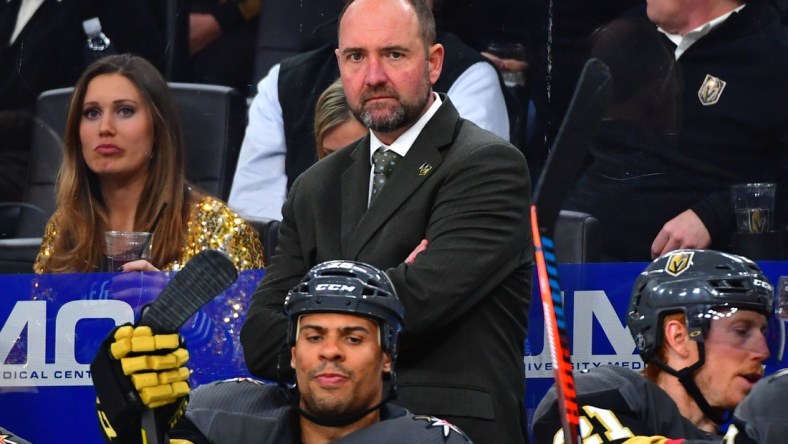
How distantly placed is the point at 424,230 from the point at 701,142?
1.55m

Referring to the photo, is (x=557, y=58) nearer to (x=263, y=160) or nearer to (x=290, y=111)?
(x=290, y=111)

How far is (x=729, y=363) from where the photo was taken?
3930 millimetres

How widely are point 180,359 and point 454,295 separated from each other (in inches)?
32.9

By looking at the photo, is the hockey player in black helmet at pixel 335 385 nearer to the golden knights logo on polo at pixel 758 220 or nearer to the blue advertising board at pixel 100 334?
the blue advertising board at pixel 100 334

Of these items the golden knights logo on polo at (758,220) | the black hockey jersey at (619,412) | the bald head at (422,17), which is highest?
the bald head at (422,17)

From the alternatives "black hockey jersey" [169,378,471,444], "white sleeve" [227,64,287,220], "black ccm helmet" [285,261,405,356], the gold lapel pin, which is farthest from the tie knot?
"white sleeve" [227,64,287,220]

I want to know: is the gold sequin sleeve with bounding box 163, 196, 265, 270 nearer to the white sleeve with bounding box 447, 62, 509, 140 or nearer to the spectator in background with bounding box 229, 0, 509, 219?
the spectator in background with bounding box 229, 0, 509, 219

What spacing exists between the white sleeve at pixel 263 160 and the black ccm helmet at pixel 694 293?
1.70m

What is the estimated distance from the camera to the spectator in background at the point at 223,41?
560cm

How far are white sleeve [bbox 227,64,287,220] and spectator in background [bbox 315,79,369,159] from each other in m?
Answer: 0.30

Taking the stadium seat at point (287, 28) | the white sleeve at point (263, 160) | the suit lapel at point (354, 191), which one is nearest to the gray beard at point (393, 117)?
the suit lapel at point (354, 191)

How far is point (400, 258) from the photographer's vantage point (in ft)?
12.8

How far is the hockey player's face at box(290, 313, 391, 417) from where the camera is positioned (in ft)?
11.7

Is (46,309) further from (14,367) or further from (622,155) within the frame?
(622,155)
